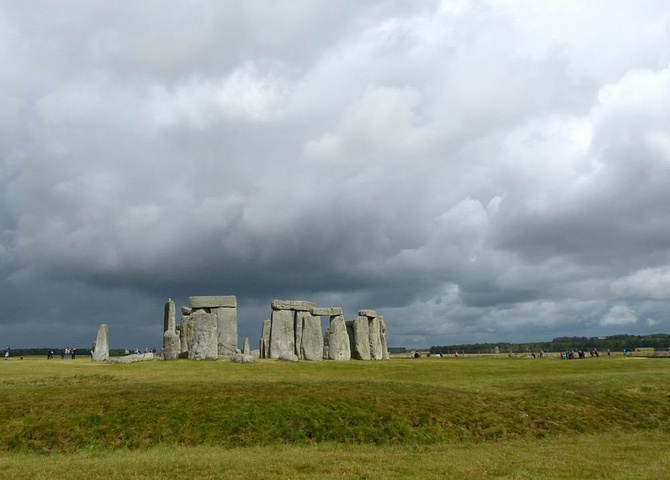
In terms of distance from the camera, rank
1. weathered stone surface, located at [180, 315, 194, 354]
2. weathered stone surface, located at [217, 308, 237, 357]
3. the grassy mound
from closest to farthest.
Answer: the grassy mound < weathered stone surface, located at [180, 315, 194, 354] < weathered stone surface, located at [217, 308, 237, 357]

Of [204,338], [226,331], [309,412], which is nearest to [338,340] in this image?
[226,331]

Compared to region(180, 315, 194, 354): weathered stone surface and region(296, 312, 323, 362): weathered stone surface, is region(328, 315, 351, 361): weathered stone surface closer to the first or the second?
region(296, 312, 323, 362): weathered stone surface

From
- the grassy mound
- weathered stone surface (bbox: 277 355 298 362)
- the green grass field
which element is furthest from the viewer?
weathered stone surface (bbox: 277 355 298 362)

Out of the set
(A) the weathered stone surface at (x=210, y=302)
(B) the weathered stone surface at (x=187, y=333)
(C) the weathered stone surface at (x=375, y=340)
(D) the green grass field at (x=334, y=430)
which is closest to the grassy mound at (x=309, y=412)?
(D) the green grass field at (x=334, y=430)

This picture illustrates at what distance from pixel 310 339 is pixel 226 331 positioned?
616 centimetres

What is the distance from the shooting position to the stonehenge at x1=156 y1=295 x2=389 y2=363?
Answer: 36.7 meters

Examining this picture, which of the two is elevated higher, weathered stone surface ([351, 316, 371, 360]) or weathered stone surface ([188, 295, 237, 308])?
weathered stone surface ([188, 295, 237, 308])

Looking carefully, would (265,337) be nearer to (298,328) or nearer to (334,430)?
(298,328)

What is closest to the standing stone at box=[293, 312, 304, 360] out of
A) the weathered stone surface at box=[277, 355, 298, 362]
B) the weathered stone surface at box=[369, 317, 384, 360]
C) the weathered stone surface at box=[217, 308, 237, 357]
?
the weathered stone surface at box=[277, 355, 298, 362]

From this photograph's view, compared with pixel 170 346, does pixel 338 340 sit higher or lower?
lower

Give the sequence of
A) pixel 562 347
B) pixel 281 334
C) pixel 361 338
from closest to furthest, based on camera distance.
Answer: pixel 281 334, pixel 361 338, pixel 562 347

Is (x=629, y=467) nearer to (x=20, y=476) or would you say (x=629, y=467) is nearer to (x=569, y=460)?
(x=569, y=460)

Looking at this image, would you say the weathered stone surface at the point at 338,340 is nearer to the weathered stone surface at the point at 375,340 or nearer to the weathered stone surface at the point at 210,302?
the weathered stone surface at the point at 375,340

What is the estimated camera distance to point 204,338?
36344 mm
